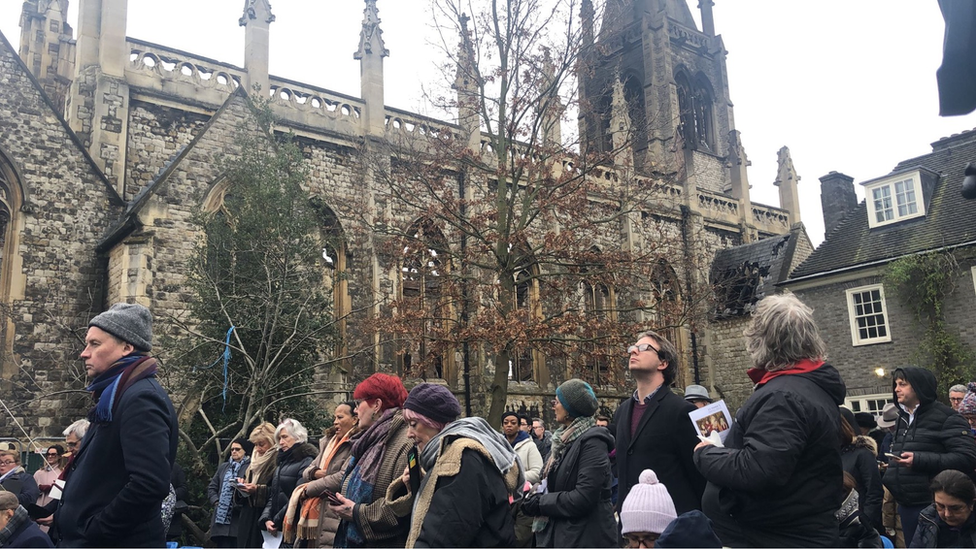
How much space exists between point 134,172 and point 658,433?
15.1 m

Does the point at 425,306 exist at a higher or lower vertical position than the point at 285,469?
higher

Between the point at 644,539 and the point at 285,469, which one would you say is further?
the point at 285,469

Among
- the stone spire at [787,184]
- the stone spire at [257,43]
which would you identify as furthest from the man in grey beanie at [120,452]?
the stone spire at [787,184]

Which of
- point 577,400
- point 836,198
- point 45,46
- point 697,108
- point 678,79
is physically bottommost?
point 577,400

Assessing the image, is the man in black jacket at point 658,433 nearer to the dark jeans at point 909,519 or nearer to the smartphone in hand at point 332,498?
the smartphone in hand at point 332,498

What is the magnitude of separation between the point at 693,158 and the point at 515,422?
2578 cm

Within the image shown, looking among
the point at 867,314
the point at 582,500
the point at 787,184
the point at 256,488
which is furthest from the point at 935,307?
the point at 582,500

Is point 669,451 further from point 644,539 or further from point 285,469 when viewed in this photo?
point 285,469

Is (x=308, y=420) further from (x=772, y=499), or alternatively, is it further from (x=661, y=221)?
(x=661, y=221)

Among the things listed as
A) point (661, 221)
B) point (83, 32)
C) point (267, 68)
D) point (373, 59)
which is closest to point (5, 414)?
point (83, 32)

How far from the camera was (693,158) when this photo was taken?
3241cm

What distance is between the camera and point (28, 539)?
5328mm

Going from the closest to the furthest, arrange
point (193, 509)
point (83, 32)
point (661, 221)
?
point (193, 509), point (83, 32), point (661, 221)

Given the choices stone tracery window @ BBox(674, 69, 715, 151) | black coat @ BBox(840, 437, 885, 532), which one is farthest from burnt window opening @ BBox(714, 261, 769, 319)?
black coat @ BBox(840, 437, 885, 532)
